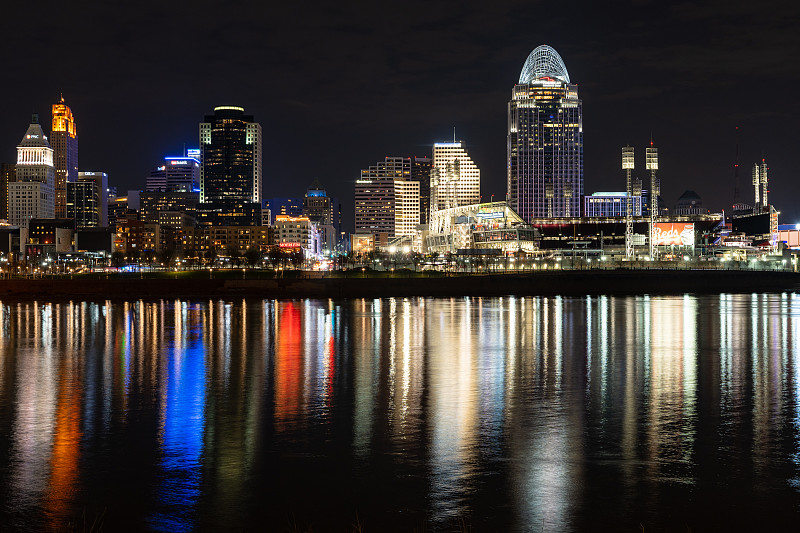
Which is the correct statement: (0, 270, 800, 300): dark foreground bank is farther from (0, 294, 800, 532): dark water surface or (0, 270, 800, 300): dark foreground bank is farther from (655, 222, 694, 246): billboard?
(655, 222, 694, 246): billboard

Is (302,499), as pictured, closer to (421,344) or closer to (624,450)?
(624,450)

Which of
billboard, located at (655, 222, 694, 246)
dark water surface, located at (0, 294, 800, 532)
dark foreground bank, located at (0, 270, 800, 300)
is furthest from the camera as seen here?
billboard, located at (655, 222, 694, 246)

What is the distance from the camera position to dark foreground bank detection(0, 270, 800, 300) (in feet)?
237

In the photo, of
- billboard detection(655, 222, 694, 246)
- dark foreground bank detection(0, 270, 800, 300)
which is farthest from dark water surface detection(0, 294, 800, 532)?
billboard detection(655, 222, 694, 246)

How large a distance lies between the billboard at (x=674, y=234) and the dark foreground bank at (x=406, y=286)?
69491mm

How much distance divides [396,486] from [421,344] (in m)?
19.5

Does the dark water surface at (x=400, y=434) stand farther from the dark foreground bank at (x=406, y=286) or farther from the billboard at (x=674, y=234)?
the billboard at (x=674, y=234)

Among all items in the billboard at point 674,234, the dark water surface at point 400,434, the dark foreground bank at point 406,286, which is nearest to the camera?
the dark water surface at point 400,434

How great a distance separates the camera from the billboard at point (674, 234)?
16462 centimetres

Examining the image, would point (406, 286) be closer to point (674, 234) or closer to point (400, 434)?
point (400, 434)

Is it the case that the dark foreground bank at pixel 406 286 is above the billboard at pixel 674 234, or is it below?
below

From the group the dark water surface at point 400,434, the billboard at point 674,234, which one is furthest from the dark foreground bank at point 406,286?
the billboard at point 674,234

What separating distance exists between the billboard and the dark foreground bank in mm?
69491

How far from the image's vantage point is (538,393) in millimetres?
20688
